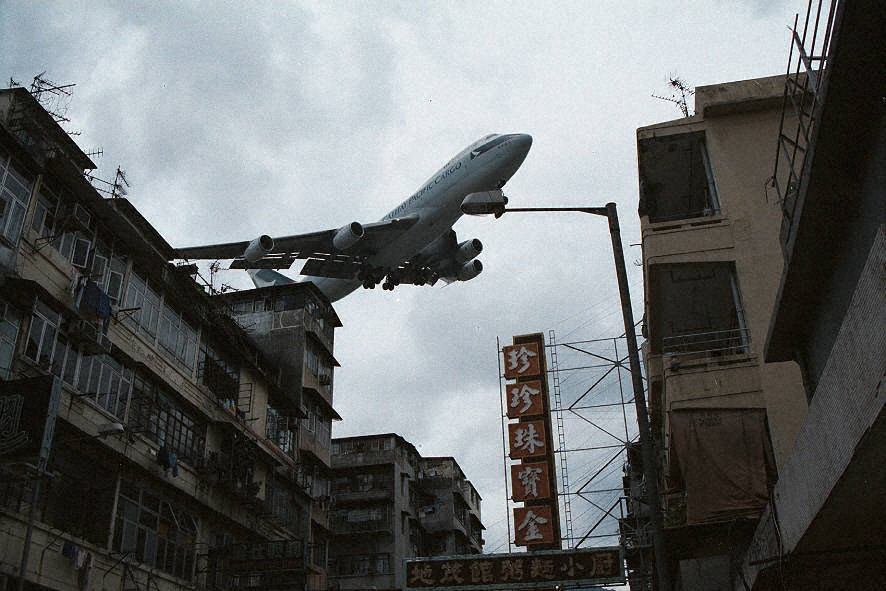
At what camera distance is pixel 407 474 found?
6291cm

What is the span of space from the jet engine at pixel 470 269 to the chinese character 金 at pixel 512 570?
1152 inches

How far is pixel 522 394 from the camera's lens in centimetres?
2973

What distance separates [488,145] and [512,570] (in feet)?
82.1

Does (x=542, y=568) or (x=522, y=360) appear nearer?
(x=542, y=568)

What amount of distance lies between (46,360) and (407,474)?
43218mm

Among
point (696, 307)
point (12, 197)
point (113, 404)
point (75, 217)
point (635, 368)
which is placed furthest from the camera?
point (113, 404)

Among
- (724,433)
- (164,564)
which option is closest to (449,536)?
(164,564)

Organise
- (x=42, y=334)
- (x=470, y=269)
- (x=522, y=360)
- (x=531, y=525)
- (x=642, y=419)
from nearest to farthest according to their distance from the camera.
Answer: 1. (x=642, y=419)
2. (x=42, y=334)
3. (x=531, y=525)
4. (x=522, y=360)
5. (x=470, y=269)

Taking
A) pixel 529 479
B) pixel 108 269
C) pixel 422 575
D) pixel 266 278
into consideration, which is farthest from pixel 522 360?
pixel 266 278

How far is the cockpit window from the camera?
3878 centimetres

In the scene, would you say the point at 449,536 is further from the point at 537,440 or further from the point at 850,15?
the point at 850,15

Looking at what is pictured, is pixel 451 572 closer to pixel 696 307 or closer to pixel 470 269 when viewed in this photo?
pixel 696 307

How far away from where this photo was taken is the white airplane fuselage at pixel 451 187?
38.6 meters

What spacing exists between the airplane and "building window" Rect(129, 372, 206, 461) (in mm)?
8067
